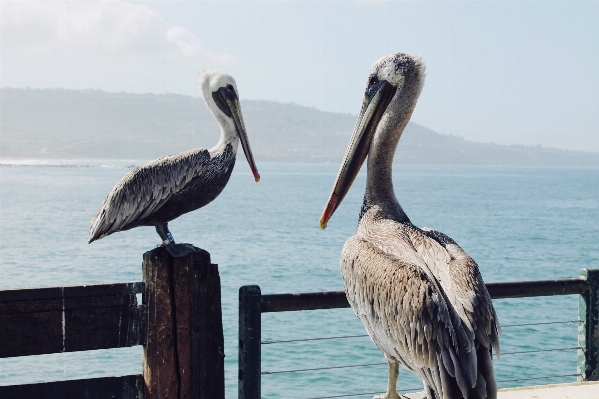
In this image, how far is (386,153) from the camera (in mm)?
3826

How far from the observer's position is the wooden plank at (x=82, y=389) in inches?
118

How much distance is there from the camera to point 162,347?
3.17 meters

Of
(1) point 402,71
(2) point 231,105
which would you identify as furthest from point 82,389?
(2) point 231,105

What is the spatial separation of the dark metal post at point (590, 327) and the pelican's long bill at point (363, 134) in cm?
153

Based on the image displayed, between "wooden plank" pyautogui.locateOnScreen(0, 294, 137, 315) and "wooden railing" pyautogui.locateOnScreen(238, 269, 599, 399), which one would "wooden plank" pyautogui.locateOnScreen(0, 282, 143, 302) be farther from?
"wooden railing" pyautogui.locateOnScreen(238, 269, 599, 399)

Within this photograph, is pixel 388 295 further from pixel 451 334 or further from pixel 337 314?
pixel 337 314

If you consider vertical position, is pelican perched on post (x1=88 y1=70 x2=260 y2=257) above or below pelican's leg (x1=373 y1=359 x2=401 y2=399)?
above

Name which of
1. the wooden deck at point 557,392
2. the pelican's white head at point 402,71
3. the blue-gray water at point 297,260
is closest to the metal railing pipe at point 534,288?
the wooden deck at point 557,392

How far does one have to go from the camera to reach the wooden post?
10.4 ft

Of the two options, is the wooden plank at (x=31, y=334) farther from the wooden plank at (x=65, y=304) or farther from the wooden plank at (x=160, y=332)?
the wooden plank at (x=160, y=332)

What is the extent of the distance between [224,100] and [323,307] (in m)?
2.50

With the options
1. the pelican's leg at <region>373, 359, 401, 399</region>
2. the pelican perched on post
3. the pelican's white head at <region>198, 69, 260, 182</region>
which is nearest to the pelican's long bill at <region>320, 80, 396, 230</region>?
the pelican's leg at <region>373, 359, 401, 399</region>

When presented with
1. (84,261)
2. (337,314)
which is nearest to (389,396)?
(337,314)

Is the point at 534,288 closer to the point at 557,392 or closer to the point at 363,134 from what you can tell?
the point at 557,392
